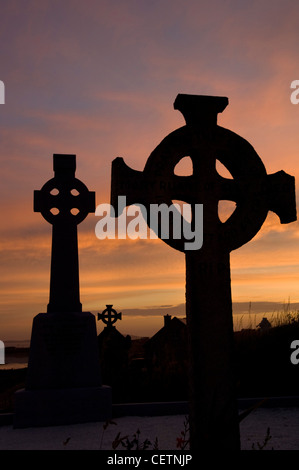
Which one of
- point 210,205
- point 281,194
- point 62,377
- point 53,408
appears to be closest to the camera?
point 210,205

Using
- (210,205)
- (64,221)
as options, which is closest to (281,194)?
Answer: (210,205)

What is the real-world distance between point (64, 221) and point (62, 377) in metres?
2.60

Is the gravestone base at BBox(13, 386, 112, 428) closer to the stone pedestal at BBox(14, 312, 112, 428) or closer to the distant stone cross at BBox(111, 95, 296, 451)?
the stone pedestal at BBox(14, 312, 112, 428)

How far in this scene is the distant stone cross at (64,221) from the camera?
8.44m

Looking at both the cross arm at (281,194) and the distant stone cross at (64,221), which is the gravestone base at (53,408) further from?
the cross arm at (281,194)

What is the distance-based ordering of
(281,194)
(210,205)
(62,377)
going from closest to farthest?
(210,205), (281,194), (62,377)

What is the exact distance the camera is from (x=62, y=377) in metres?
8.09

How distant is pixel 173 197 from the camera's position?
15.1 feet

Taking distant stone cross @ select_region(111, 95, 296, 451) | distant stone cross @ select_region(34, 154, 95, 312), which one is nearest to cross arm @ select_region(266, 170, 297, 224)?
distant stone cross @ select_region(111, 95, 296, 451)

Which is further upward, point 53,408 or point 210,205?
point 210,205

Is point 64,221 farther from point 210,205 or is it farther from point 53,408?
point 210,205

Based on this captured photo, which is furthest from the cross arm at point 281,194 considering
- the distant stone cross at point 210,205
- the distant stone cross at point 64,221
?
the distant stone cross at point 64,221

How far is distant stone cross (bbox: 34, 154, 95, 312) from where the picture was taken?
8438mm
